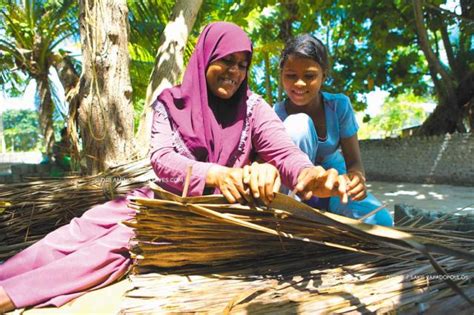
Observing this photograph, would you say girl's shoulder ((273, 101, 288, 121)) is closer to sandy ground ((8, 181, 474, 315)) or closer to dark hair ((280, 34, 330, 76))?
dark hair ((280, 34, 330, 76))

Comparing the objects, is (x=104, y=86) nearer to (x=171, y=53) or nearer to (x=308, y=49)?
(x=171, y=53)

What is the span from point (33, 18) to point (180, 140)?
6905 millimetres

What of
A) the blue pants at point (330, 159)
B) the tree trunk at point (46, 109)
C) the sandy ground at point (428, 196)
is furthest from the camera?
the tree trunk at point (46, 109)

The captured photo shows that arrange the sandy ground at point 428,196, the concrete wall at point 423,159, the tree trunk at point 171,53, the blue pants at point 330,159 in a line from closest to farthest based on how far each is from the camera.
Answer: the blue pants at point 330,159
the tree trunk at point 171,53
the sandy ground at point 428,196
the concrete wall at point 423,159

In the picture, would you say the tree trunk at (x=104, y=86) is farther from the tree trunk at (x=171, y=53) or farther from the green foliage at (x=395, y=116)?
the green foliage at (x=395, y=116)

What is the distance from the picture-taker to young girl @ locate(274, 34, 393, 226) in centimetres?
179

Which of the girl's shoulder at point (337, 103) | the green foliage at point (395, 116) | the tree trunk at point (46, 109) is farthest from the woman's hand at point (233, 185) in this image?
the green foliage at point (395, 116)

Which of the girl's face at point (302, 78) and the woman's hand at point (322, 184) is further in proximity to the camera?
the girl's face at point (302, 78)

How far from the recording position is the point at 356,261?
3.58 feet

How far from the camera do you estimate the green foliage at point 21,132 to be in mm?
43312

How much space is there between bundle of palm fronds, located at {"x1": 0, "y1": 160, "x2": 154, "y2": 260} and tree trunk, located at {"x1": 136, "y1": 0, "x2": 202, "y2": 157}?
613 mm

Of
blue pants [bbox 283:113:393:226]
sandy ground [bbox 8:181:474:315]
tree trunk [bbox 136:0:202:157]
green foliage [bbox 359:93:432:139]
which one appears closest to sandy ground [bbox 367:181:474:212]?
sandy ground [bbox 8:181:474:315]

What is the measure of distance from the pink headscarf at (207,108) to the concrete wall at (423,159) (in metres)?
7.86

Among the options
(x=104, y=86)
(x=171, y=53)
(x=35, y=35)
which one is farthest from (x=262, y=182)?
(x=35, y=35)
